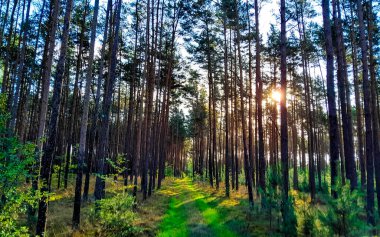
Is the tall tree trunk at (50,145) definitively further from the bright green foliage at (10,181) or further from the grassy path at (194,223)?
the grassy path at (194,223)

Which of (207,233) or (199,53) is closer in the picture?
(207,233)

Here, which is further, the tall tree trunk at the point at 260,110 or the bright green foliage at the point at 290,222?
the tall tree trunk at the point at 260,110

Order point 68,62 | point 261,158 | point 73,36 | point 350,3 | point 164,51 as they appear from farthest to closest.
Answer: point 164,51 → point 68,62 → point 73,36 → point 350,3 → point 261,158

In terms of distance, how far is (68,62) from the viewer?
826 inches

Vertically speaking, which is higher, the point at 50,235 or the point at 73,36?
the point at 73,36

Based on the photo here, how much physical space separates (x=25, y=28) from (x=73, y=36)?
453 centimetres

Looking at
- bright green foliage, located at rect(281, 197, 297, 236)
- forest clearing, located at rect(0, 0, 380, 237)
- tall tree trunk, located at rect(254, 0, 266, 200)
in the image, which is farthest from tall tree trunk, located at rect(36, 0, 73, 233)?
tall tree trunk, located at rect(254, 0, 266, 200)

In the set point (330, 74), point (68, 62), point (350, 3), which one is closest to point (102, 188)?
point (330, 74)

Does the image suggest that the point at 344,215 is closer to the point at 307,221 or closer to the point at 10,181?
the point at 307,221

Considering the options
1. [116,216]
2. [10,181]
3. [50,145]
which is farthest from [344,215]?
[50,145]

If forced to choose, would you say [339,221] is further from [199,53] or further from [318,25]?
[199,53]

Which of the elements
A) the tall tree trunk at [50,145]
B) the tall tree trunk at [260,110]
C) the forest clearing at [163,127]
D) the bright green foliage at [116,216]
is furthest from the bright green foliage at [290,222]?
the tall tree trunk at [50,145]

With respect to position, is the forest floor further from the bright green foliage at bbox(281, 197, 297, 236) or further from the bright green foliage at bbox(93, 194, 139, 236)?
the bright green foliage at bbox(281, 197, 297, 236)

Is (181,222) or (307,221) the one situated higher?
(307,221)
